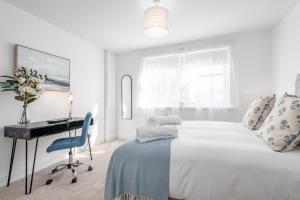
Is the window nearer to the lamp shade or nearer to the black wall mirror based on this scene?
the black wall mirror

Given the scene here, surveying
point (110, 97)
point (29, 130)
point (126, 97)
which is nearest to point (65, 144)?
point (29, 130)

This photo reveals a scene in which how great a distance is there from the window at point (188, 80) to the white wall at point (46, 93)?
1.27 meters

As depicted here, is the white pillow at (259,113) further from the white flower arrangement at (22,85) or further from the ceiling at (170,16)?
the white flower arrangement at (22,85)

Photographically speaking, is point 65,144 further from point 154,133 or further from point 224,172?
point 224,172

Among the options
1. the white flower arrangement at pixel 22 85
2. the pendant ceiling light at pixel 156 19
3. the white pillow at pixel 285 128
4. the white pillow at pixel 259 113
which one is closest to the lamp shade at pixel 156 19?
the pendant ceiling light at pixel 156 19

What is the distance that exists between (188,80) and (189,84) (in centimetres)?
10

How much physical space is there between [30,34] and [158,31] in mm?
2092

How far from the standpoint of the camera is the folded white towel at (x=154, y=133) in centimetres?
163

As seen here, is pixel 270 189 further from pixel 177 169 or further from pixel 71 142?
pixel 71 142

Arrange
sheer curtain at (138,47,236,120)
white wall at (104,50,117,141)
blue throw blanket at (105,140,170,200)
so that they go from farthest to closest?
white wall at (104,50,117,141) < sheer curtain at (138,47,236,120) < blue throw blanket at (105,140,170,200)


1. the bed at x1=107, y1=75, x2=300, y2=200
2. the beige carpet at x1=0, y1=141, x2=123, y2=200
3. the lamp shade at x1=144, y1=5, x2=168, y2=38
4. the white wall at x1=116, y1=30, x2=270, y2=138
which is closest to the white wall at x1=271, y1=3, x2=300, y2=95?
the white wall at x1=116, y1=30, x2=270, y2=138

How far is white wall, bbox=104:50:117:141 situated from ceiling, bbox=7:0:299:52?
97cm

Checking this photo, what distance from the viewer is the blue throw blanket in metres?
1.24

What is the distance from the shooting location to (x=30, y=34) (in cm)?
261
